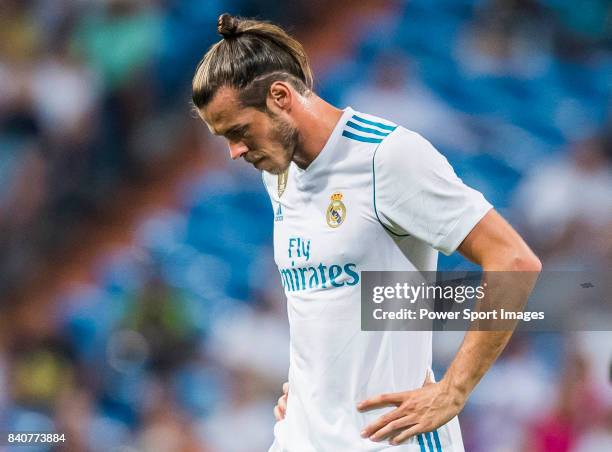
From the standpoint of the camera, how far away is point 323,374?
208 centimetres

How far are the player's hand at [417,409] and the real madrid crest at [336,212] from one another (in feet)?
1.27

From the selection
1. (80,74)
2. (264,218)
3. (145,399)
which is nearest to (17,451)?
(145,399)

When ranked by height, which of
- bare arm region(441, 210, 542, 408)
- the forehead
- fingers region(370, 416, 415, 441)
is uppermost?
the forehead

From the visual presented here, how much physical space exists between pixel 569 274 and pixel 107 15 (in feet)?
9.21

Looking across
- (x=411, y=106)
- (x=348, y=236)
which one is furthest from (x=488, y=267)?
(x=411, y=106)

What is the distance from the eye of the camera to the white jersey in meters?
1.98

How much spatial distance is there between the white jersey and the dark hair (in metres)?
0.18

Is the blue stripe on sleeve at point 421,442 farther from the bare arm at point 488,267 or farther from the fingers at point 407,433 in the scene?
the bare arm at point 488,267

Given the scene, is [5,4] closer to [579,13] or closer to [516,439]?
[579,13]

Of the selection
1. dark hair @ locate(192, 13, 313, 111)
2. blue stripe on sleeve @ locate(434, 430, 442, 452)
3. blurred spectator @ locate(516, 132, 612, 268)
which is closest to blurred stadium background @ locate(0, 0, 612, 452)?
blurred spectator @ locate(516, 132, 612, 268)

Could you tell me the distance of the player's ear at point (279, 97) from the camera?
213cm

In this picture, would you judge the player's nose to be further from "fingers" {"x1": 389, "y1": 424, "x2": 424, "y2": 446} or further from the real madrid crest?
"fingers" {"x1": 389, "y1": 424, "x2": 424, "y2": 446}

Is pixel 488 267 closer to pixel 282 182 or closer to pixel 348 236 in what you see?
pixel 348 236

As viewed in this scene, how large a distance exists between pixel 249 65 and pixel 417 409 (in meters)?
0.85
